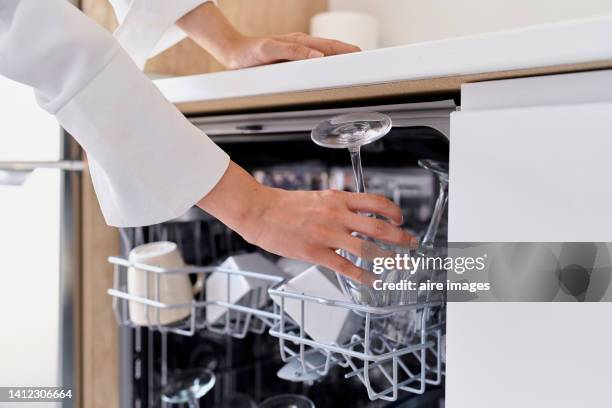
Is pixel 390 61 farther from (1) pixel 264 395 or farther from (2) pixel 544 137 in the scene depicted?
(1) pixel 264 395

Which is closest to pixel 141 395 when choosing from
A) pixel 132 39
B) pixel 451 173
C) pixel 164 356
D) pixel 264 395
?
pixel 164 356

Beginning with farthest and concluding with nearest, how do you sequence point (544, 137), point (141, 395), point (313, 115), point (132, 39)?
point (141, 395), point (132, 39), point (313, 115), point (544, 137)

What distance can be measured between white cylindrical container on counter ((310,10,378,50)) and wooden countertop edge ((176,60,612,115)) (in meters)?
0.50

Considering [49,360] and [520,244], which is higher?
[520,244]

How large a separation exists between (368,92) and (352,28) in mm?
643

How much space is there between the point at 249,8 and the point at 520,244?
866 mm

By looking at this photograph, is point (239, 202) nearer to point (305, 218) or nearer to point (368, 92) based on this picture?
point (305, 218)

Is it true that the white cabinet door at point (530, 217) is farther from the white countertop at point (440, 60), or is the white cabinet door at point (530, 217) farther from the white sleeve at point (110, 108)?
the white sleeve at point (110, 108)

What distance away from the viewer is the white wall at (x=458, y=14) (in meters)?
1.02

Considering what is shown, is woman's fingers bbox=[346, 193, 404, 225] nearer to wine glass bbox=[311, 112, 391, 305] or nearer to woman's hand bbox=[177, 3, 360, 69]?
wine glass bbox=[311, 112, 391, 305]

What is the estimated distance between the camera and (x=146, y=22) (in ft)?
2.52

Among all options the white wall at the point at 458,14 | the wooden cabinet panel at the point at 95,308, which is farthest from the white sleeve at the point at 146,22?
the white wall at the point at 458,14

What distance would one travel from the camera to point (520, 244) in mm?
446

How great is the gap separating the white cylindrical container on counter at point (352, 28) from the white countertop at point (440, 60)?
563 mm
